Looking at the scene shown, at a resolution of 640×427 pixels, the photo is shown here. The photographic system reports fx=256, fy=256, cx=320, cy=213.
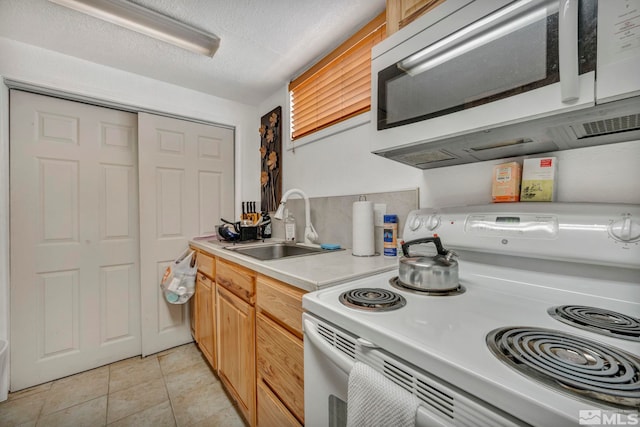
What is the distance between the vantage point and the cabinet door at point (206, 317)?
5.62ft

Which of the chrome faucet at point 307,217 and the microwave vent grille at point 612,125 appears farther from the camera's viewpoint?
the chrome faucet at point 307,217

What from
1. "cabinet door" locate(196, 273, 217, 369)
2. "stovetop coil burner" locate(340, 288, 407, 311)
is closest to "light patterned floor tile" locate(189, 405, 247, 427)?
"cabinet door" locate(196, 273, 217, 369)

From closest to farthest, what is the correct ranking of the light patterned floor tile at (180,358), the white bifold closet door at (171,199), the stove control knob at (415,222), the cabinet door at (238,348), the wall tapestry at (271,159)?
the stove control knob at (415,222)
the cabinet door at (238,348)
the light patterned floor tile at (180,358)
the white bifold closet door at (171,199)
the wall tapestry at (271,159)

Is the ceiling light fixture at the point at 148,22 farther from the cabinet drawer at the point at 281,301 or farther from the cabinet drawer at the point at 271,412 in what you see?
the cabinet drawer at the point at 271,412

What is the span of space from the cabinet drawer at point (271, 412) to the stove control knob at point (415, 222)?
2.74 feet

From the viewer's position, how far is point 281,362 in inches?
38.7

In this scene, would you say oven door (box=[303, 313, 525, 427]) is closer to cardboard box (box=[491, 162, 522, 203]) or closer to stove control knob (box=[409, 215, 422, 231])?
stove control knob (box=[409, 215, 422, 231])

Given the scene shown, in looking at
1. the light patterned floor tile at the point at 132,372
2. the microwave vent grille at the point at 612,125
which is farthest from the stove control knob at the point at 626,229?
the light patterned floor tile at the point at 132,372

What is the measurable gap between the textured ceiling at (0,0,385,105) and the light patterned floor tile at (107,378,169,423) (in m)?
2.23

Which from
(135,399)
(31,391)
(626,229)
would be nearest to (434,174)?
(626,229)

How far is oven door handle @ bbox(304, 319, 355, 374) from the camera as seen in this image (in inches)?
23.3

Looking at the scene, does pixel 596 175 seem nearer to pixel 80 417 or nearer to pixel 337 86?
pixel 337 86

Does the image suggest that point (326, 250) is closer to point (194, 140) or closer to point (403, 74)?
point (403, 74)

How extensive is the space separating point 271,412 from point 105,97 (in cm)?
232
